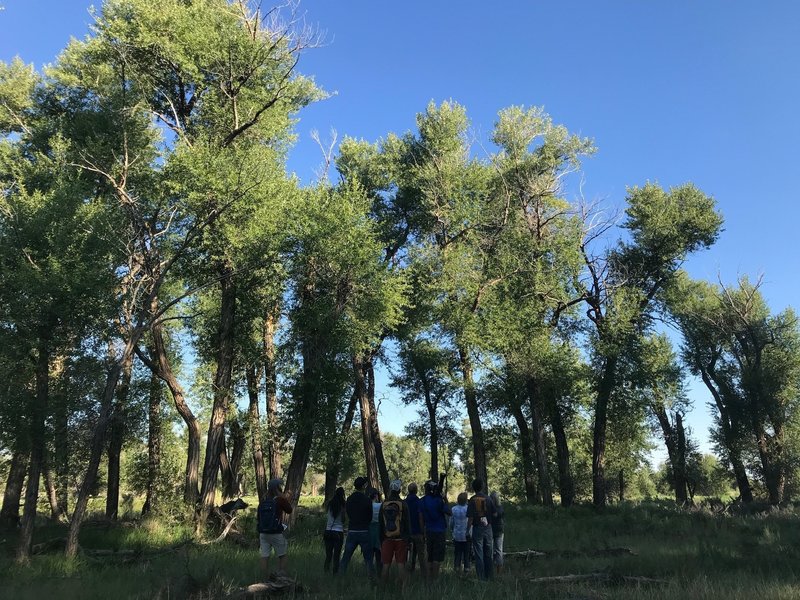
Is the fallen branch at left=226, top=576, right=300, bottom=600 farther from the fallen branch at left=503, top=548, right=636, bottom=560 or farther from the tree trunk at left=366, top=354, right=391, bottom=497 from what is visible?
the tree trunk at left=366, top=354, right=391, bottom=497

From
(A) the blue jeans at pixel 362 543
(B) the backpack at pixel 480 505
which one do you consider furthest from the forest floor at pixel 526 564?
(B) the backpack at pixel 480 505

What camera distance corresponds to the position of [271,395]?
798 inches

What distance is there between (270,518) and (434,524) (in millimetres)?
3083

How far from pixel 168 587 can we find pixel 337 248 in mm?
12625

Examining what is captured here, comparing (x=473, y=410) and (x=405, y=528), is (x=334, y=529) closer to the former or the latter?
(x=405, y=528)

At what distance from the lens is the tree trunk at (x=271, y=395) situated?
63.9 feet

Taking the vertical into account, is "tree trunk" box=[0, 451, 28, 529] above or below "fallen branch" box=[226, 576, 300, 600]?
above

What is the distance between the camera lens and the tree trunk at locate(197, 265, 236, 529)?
17.4 meters

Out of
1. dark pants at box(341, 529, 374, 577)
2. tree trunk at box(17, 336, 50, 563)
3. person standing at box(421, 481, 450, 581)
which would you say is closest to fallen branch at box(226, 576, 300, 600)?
dark pants at box(341, 529, 374, 577)

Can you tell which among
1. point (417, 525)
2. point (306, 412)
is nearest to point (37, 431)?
point (306, 412)

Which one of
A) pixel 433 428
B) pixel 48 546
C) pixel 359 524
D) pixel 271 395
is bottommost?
pixel 48 546

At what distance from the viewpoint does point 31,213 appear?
47.9 ft

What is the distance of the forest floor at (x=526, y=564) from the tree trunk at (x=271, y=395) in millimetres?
2473

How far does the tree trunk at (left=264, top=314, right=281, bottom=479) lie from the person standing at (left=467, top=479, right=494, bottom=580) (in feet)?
35.2
